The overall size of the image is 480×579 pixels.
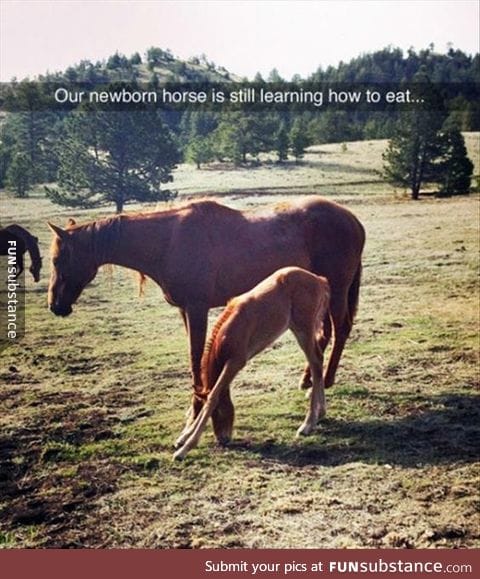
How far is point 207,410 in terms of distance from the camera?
2.86 meters

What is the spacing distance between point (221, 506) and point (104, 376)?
3.23 feet

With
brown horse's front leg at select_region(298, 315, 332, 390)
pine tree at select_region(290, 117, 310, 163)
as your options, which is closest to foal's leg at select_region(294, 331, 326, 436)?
brown horse's front leg at select_region(298, 315, 332, 390)

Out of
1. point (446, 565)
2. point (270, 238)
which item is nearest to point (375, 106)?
point (270, 238)

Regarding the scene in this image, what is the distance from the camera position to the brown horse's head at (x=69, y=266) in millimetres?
3096

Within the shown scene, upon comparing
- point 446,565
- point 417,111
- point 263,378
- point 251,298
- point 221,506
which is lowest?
point 446,565

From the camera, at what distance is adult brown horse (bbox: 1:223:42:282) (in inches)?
126

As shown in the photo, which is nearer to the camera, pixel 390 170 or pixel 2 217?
pixel 2 217

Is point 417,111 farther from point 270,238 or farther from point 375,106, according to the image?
point 270,238

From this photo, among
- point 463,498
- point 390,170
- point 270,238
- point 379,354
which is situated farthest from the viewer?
point 390,170

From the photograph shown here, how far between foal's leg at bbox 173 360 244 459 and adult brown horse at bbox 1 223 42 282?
1.09 meters

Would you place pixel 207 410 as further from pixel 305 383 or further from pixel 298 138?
pixel 298 138

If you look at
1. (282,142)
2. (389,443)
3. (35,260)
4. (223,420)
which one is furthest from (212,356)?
(282,142)

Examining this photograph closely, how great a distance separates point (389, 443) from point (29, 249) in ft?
6.65

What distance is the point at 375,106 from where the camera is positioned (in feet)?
11.6
